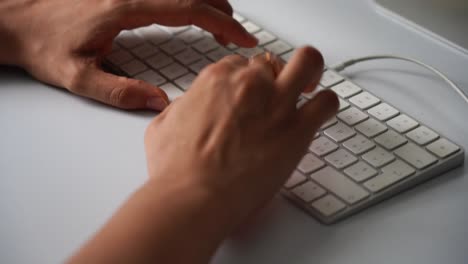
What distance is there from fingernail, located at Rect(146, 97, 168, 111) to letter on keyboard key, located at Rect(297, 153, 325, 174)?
179 millimetres

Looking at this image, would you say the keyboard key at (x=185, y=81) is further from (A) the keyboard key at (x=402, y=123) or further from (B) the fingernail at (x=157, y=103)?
(A) the keyboard key at (x=402, y=123)

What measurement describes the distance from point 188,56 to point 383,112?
25 cm

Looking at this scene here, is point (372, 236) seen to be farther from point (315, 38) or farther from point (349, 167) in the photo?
point (315, 38)

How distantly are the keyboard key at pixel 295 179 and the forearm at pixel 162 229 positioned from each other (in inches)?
4.0

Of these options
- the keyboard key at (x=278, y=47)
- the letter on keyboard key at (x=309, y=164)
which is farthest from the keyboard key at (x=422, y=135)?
Result: the keyboard key at (x=278, y=47)

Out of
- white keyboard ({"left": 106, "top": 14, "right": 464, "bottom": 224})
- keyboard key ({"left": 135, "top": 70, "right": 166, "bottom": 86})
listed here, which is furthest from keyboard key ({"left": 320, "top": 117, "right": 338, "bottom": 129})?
keyboard key ({"left": 135, "top": 70, "right": 166, "bottom": 86})

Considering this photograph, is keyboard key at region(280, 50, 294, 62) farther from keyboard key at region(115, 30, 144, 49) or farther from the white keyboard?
keyboard key at region(115, 30, 144, 49)

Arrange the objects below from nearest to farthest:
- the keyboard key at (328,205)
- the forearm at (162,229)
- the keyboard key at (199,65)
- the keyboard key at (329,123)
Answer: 1. the forearm at (162,229)
2. the keyboard key at (328,205)
3. the keyboard key at (329,123)
4. the keyboard key at (199,65)

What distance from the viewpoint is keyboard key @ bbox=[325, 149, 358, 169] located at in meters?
0.71

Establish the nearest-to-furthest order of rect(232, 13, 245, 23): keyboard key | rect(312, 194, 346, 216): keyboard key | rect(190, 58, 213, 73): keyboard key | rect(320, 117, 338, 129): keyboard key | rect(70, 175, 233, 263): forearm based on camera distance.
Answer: rect(70, 175, 233, 263): forearm, rect(312, 194, 346, 216): keyboard key, rect(320, 117, 338, 129): keyboard key, rect(190, 58, 213, 73): keyboard key, rect(232, 13, 245, 23): keyboard key

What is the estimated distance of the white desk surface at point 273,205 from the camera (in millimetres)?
642

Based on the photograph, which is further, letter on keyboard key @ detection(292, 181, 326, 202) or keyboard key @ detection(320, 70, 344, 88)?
keyboard key @ detection(320, 70, 344, 88)

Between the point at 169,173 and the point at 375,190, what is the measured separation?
20 cm

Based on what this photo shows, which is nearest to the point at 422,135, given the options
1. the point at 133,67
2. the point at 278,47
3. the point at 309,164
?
the point at 309,164
